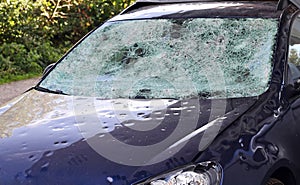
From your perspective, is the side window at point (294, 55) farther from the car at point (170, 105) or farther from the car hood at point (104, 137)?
the car hood at point (104, 137)

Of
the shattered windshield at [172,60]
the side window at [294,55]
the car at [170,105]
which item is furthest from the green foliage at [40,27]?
the side window at [294,55]

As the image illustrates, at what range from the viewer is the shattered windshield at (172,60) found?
3188mm

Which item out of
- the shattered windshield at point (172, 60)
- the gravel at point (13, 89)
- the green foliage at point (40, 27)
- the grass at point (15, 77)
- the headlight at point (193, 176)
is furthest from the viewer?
the green foliage at point (40, 27)

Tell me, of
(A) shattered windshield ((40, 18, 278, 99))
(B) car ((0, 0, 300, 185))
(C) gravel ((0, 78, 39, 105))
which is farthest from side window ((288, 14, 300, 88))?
(C) gravel ((0, 78, 39, 105))

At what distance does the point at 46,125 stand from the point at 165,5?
1.74m

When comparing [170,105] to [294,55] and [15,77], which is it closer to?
[294,55]

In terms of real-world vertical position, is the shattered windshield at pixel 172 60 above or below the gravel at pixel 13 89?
above

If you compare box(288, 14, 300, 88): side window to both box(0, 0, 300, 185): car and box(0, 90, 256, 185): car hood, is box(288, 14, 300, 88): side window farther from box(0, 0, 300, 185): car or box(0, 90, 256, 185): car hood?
box(0, 90, 256, 185): car hood

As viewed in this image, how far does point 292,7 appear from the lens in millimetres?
3502

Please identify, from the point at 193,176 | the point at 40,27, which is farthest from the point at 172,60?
the point at 40,27

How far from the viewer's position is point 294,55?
11.0ft

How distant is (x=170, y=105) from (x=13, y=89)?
18.9ft

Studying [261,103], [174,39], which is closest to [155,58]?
[174,39]

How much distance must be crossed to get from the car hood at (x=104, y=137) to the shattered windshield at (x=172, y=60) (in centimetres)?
19
